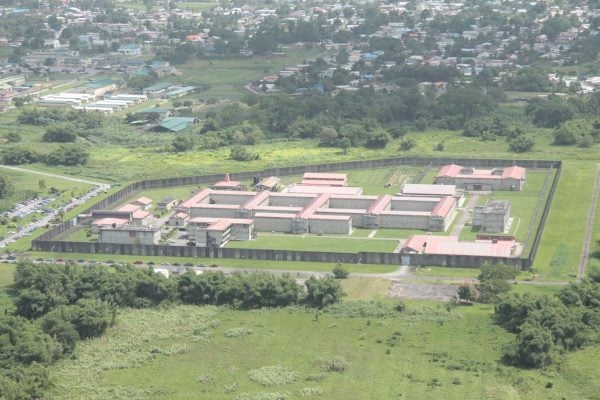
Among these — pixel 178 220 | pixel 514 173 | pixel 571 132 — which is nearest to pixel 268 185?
pixel 178 220

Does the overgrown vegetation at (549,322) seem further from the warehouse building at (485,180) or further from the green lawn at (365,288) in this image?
the warehouse building at (485,180)

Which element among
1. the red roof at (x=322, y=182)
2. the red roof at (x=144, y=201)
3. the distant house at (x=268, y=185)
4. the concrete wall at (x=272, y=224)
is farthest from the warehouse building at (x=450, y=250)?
the red roof at (x=144, y=201)

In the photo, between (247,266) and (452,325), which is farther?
(247,266)

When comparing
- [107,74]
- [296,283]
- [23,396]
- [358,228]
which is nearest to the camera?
[23,396]

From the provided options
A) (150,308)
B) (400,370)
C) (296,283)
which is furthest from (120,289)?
(400,370)

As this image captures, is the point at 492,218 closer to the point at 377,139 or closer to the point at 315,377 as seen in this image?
the point at 315,377

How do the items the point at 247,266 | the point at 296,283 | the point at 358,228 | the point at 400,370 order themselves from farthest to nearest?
the point at 358,228 → the point at 247,266 → the point at 296,283 → the point at 400,370

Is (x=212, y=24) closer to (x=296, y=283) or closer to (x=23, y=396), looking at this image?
(x=296, y=283)
